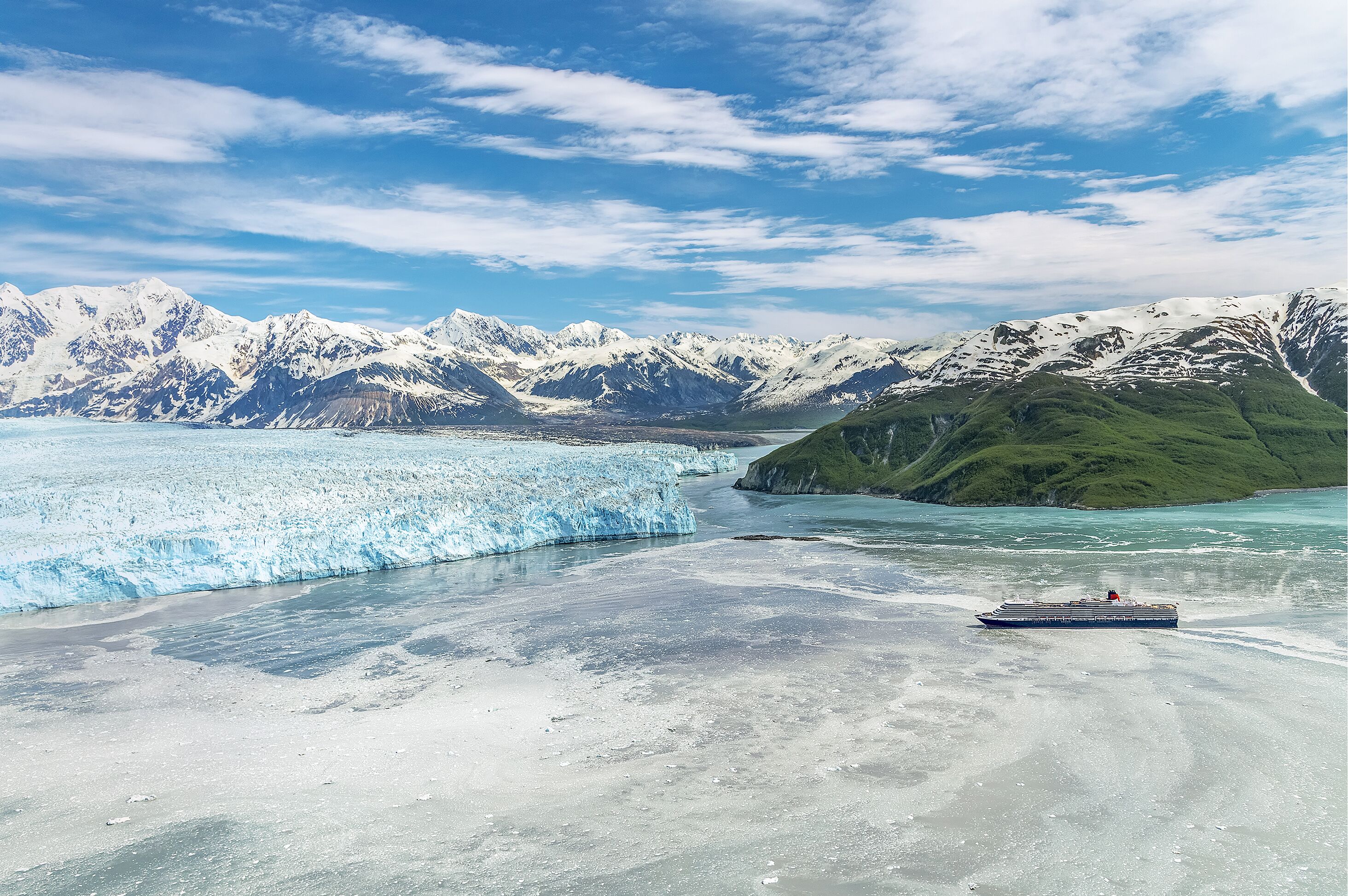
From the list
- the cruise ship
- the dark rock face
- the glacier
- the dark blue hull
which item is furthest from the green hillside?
the dark blue hull

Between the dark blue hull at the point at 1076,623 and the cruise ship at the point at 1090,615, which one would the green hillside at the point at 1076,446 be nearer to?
the cruise ship at the point at 1090,615

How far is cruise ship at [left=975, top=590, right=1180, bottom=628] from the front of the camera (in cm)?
4950

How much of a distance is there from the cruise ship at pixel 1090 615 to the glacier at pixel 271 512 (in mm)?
49639

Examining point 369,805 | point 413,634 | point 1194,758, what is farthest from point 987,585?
point 369,805

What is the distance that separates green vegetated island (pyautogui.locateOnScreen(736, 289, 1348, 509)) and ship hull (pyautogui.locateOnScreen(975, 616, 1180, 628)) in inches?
2720

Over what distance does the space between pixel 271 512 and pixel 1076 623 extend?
62744mm

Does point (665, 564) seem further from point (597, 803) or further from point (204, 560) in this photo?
point (597, 803)

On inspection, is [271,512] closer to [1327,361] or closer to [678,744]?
[678,744]

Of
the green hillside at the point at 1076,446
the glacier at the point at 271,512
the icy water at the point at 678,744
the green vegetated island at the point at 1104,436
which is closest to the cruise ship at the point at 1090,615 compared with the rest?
the icy water at the point at 678,744

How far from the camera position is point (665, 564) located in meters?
77.1

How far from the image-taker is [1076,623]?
166 feet

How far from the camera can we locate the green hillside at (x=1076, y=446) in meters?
123

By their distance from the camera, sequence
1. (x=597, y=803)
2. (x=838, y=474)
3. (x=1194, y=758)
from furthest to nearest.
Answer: (x=838, y=474) < (x=1194, y=758) < (x=597, y=803)

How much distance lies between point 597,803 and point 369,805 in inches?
296
